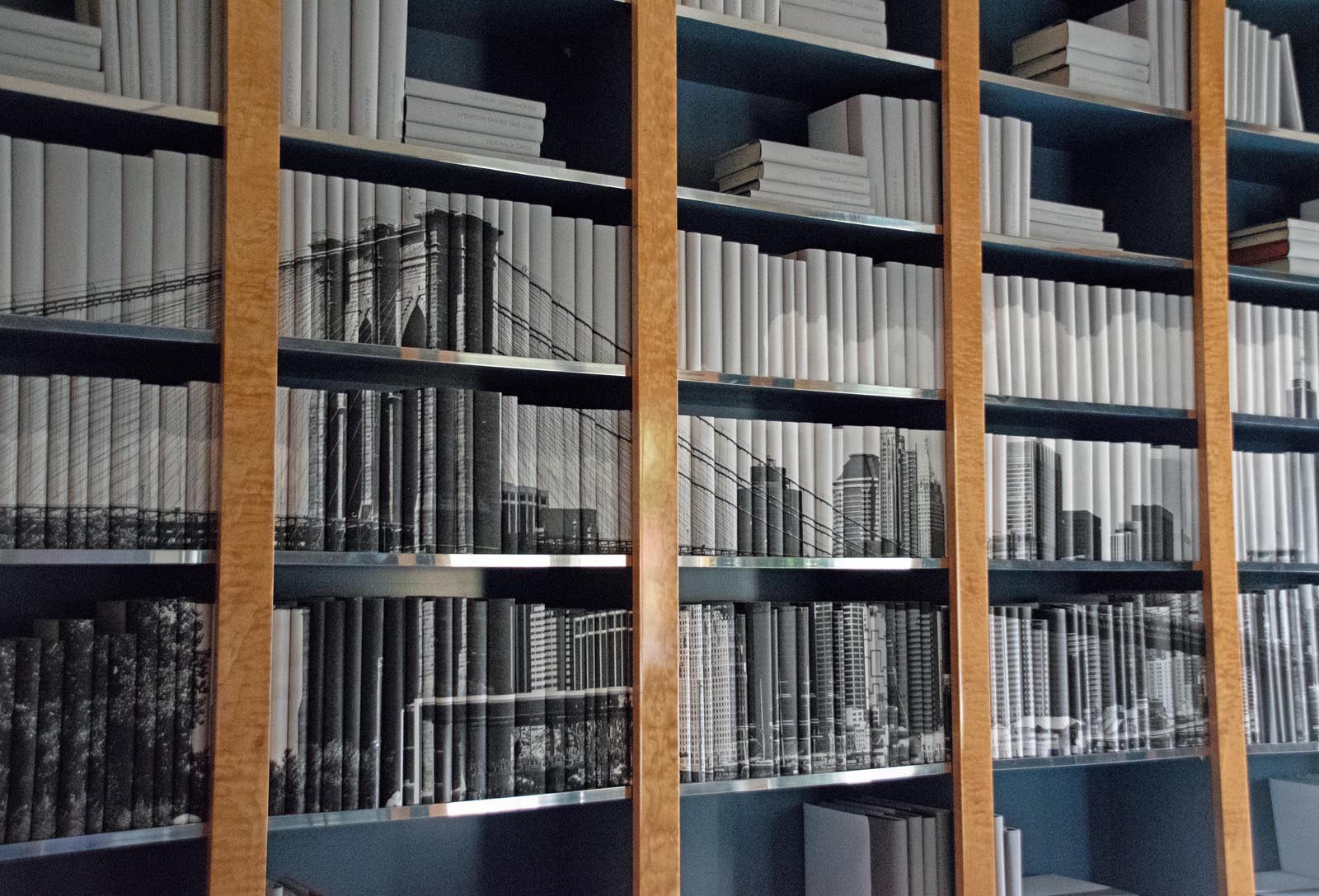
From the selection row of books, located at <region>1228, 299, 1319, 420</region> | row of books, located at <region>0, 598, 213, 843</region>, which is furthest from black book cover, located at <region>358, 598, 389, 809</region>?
row of books, located at <region>1228, 299, 1319, 420</region>

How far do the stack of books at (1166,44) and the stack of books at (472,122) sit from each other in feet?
4.76

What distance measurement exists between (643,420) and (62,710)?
1009mm

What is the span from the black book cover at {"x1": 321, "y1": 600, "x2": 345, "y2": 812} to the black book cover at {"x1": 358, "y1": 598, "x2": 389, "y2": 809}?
0.03 m

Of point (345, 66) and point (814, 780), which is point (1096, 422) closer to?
point (814, 780)

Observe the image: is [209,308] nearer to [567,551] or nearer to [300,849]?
[567,551]

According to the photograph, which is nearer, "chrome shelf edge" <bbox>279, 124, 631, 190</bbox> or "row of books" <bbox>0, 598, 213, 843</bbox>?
"row of books" <bbox>0, 598, 213, 843</bbox>

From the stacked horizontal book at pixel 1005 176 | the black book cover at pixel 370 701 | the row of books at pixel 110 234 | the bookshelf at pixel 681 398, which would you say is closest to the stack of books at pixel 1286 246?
the bookshelf at pixel 681 398

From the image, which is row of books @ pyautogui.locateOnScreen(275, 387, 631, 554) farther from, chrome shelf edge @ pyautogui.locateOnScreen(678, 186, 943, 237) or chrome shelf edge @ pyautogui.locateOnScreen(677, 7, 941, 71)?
chrome shelf edge @ pyautogui.locateOnScreen(677, 7, 941, 71)

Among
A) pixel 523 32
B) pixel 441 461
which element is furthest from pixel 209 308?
pixel 523 32

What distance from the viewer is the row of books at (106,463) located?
6.05 ft

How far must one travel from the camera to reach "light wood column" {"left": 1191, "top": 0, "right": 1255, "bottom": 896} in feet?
9.29

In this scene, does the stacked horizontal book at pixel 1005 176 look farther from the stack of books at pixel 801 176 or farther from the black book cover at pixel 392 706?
the black book cover at pixel 392 706

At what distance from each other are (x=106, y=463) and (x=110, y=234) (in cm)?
33

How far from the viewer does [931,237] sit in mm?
2686
